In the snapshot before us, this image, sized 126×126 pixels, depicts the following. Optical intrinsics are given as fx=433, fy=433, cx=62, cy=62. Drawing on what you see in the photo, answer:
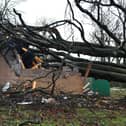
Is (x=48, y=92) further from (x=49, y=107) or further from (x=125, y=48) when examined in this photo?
(x=125, y=48)

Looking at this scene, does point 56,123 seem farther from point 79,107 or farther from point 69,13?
point 69,13

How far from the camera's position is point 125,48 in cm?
1262

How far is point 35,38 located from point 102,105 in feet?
10.5

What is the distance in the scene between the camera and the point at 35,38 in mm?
13320

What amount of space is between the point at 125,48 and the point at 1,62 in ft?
15.7

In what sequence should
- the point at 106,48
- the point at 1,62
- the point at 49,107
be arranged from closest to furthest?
the point at 49,107
the point at 106,48
the point at 1,62

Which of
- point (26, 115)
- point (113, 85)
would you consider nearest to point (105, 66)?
point (26, 115)

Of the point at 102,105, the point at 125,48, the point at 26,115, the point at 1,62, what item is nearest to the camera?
the point at 26,115

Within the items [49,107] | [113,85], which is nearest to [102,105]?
[49,107]

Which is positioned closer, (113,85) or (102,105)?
(102,105)

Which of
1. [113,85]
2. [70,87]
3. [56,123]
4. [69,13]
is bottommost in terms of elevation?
[113,85]

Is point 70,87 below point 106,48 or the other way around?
below

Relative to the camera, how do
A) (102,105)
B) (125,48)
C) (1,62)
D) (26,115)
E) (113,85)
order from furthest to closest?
1. (113,85)
2. (1,62)
3. (125,48)
4. (102,105)
5. (26,115)

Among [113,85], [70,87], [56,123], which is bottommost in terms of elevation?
[113,85]
